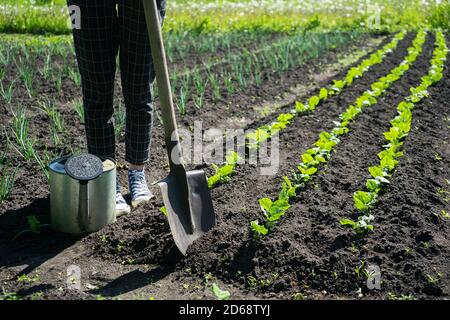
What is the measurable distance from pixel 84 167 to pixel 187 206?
0.48m

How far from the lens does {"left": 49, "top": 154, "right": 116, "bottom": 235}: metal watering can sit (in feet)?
9.20

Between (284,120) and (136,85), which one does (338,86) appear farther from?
(136,85)

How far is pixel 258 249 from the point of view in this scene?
273 cm

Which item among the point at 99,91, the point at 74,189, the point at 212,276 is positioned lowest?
the point at 212,276

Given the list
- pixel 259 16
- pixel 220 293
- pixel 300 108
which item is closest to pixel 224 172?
pixel 220 293

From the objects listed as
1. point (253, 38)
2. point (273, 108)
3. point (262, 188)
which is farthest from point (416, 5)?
point (262, 188)

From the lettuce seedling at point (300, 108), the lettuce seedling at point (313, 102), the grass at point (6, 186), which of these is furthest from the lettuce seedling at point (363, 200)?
the lettuce seedling at point (313, 102)

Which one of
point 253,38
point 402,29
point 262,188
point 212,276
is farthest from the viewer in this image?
point 402,29

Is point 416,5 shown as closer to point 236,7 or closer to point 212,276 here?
point 236,7

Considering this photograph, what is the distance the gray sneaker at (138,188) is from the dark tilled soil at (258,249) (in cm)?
6

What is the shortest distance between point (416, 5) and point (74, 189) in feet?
35.7

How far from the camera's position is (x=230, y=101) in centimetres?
531

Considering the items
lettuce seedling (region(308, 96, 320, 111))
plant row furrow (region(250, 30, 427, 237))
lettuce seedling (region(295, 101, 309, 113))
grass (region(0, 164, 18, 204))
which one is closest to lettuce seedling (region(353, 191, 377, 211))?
plant row furrow (region(250, 30, 427, 237))

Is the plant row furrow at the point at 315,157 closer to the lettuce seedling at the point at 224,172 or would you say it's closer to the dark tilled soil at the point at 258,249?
the dark tilled soil at the point at 258,249
